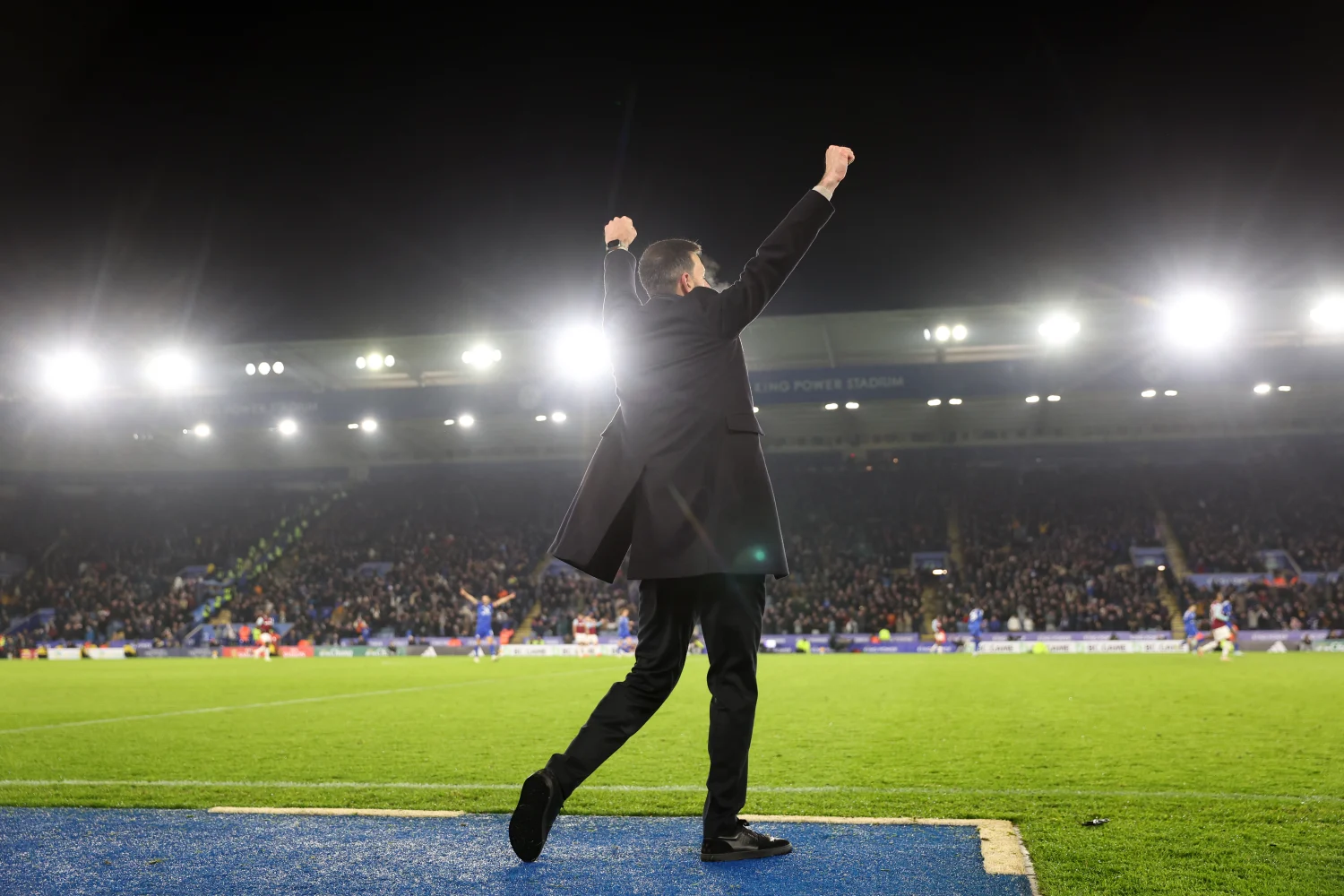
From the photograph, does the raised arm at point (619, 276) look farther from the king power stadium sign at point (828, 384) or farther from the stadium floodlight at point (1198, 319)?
the stadium floodlight at point (1198, 319)

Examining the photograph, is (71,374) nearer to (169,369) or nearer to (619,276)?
(169,369)

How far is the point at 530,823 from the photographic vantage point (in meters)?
2.93

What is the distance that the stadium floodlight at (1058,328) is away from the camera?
2580 centimetres

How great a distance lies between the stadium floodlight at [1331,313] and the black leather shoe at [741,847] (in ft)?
85.4

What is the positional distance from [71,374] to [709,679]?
29.3 m

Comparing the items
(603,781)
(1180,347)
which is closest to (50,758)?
(603,781)

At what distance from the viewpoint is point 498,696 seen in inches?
475

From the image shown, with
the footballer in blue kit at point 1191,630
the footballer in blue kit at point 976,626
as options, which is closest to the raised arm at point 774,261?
the footballer in blue kit at point 1191,630

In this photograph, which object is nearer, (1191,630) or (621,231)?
(621,231)

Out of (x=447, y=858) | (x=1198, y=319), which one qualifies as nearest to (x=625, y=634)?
(x=1198, y=319)

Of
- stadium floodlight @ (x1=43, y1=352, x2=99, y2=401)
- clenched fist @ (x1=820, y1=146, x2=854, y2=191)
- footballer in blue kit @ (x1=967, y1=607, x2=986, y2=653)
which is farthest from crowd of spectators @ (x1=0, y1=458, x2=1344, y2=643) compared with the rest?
clenched fist @ (x1=820, y1=146, x2=854, y2=191)

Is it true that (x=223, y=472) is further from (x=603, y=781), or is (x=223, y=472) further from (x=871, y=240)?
(x=603, y=781)

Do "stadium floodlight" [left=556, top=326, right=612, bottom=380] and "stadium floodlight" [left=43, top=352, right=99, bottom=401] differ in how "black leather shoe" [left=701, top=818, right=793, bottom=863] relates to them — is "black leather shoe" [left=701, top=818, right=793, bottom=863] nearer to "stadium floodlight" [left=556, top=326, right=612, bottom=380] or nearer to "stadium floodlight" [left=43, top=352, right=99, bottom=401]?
"stadium floodlight" [left=556, top=326, right=612, bottom=380]

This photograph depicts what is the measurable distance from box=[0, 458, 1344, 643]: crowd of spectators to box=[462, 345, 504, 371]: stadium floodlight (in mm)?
7504
